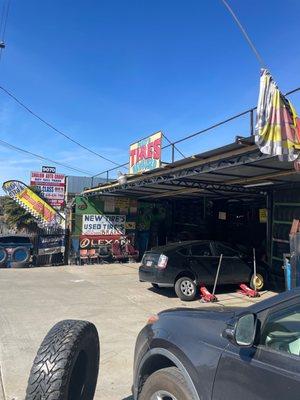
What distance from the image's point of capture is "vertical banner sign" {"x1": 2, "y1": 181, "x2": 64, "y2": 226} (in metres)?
22.3

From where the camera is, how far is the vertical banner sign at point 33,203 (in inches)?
878

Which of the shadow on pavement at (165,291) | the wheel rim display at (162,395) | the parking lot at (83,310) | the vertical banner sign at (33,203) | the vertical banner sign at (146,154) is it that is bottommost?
the parking lot at (83,310)

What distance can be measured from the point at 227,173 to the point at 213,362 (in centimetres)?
1021

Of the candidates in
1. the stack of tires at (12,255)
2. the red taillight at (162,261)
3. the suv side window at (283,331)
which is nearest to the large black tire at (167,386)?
the suv side window at (283,331)

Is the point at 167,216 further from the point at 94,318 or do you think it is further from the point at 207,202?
the point at 94,318

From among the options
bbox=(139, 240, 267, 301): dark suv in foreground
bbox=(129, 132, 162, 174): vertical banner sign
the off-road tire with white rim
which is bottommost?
the off-road tire with white rim

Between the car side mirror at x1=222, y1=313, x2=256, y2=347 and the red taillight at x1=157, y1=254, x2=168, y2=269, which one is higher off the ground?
the car side mirror at x1=222, y1=313, x2=256, y2=347

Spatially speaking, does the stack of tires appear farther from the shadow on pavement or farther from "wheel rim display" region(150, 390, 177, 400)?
"wheel rim display" region(150, 390, 177, 400)

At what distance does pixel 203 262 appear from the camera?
12.4 meters

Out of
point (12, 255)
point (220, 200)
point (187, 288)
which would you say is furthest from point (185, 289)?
point (12, 255)

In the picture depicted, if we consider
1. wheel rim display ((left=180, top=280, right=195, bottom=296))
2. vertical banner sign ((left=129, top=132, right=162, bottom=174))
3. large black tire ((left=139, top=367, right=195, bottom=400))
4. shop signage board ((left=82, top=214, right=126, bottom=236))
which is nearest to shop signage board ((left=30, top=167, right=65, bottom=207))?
shop signage board ((left=82, top=214, right=126, bottom=236))

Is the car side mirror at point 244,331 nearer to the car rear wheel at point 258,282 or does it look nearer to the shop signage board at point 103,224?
the car rear wheel at point 258,282

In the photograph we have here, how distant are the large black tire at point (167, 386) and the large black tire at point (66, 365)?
2.22 ft

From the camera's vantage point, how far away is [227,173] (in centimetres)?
1282
